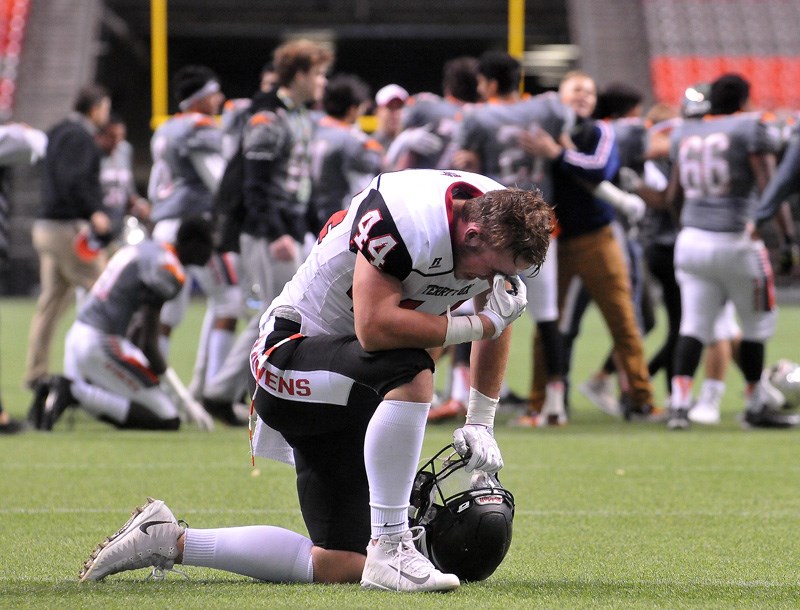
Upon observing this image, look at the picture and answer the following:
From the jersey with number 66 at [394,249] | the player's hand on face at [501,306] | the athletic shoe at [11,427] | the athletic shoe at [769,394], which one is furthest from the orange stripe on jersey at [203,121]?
the player's hand on face at [501,306]

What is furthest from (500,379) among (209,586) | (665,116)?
(665,116)

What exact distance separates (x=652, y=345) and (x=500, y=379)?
30.9ft

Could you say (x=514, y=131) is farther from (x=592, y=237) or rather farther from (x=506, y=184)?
(x=592, y=237)

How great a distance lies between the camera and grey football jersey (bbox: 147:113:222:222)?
7.64 meters

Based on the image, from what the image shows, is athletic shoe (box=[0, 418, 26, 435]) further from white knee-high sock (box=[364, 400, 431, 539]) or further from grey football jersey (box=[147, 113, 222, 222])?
white knee-high sock (box=[364, 400, 431, 539])

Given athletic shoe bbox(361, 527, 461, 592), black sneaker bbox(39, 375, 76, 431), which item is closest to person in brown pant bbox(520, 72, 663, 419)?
black sneaker bbox(39, 375, 76, 431)

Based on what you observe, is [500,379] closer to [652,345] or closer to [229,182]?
[229,182]

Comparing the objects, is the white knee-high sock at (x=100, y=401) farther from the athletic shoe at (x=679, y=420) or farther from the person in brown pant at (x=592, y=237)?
the athletic shoe at (x=679, y=420)

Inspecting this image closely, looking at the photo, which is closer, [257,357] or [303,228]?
[257,357]

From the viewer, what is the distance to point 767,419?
7.12 metres

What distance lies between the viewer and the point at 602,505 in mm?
4762

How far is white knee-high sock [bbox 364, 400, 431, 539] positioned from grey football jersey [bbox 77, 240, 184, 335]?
3.45 metres

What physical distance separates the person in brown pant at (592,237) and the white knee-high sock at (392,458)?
4.10 metres

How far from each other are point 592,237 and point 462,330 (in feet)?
13.8
